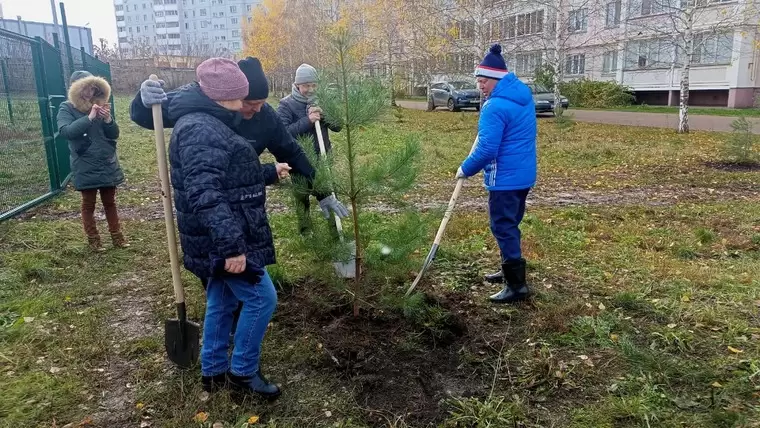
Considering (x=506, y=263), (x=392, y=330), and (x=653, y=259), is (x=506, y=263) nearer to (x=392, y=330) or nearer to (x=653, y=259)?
(x=392, y=330)

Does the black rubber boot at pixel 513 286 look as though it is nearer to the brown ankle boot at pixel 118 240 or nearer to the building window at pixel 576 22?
the brown ankle boot at pixel 118 240

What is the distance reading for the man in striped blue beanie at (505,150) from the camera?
12.5ft

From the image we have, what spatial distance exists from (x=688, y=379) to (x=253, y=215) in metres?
2.37

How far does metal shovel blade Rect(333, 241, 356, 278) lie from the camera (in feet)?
11.6

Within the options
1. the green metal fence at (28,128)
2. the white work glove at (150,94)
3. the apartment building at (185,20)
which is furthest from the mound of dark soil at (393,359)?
the apartment building at (185,20)

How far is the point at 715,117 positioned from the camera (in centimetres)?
2014

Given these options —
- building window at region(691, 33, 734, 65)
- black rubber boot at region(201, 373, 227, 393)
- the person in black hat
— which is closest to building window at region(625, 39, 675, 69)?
building window at region(691, 33, 734, 65)

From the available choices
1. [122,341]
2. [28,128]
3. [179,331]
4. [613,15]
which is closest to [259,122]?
[179,331]

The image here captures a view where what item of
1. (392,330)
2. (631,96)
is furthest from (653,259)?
(631,96)

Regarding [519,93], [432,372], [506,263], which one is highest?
[519,93]

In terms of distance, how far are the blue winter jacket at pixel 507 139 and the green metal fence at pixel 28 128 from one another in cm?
529

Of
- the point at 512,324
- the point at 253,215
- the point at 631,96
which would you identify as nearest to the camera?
the point at 253,215

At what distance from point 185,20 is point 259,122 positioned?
107443 millimetres

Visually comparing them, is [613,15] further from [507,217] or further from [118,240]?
[118,240]
